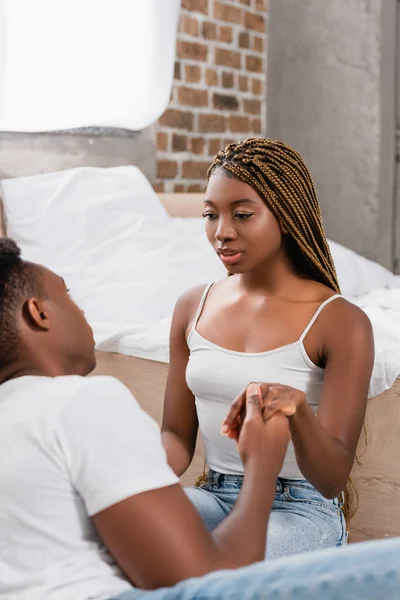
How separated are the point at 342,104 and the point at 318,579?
3.39m

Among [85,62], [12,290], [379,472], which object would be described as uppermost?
[85,62]

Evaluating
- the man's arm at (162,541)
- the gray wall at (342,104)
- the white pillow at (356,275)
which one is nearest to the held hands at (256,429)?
the man's arm at (162,541)

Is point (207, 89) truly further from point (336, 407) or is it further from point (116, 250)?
point (336, 407)

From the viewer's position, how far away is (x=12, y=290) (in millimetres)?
936

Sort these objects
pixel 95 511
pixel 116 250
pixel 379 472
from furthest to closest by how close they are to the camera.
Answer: pixel 116 250 → pixel 379 472 → pixel 95 511

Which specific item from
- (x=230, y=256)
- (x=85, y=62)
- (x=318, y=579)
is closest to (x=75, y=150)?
(x=85, y=62)

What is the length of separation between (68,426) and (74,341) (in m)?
0.16

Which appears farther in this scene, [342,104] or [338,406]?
[342,104]

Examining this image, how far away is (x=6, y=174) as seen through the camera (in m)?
2.60

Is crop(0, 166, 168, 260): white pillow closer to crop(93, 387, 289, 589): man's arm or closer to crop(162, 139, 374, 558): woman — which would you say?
crop(162, 139, 374, 558): woman

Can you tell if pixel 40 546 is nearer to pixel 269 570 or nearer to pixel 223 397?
pixel 269 570

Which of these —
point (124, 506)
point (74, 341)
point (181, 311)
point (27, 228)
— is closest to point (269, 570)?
point (124, 506)

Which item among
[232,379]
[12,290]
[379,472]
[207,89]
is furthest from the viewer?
[207,89]

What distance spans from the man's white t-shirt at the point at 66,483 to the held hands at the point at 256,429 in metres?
0.16
